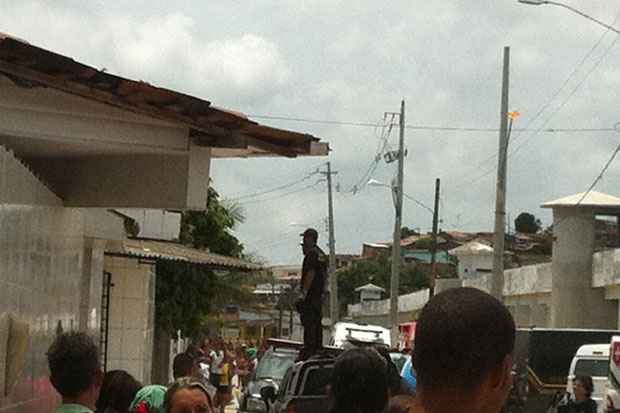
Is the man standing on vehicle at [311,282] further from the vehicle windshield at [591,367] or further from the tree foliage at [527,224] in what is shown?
the tree foliage at [527,224]

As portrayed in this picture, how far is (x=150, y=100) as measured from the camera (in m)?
11.6

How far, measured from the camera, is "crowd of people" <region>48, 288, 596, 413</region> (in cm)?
370

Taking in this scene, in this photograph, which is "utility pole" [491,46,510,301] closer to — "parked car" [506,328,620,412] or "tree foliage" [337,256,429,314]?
"parked car" [506,328,620,412]

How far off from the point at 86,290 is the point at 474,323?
50.9 ft

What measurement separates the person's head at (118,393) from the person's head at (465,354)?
5.20 metres

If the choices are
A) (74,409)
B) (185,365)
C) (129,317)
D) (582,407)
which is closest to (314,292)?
(185,365)

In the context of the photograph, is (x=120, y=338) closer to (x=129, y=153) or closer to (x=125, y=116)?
(x=129, y=153)

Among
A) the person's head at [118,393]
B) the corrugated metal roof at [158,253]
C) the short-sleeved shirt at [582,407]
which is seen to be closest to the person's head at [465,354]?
the person's head at [118,393]

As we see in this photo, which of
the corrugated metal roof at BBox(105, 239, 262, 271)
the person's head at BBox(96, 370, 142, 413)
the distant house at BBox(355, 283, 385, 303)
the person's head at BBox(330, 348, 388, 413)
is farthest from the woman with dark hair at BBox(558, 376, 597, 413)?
the distant house at BBox(355, 283, 385, 303)

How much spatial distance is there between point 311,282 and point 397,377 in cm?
278

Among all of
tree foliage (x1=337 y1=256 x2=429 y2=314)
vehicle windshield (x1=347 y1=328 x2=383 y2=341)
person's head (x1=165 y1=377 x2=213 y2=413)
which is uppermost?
tree foliage (x1=337 y1=256 x2=429 y2=314)

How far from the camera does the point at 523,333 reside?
3384cm

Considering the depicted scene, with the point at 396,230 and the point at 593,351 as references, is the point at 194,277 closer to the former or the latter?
the point at 593,351

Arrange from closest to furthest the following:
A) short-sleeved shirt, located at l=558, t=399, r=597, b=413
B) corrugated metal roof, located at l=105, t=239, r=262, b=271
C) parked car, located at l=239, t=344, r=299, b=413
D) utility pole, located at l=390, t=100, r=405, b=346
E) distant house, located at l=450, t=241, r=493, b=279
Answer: short-sleeved shirt, located at l=558, t=399, r=597, b=413, corrugated metal roof, located at l=105, t=239, r=262, b=271, parked car, located at l=239, t=344, r=299, b=413, utility pole, located at l=390, t=100, r=405, b=346, distant house, located at l=450, t=241, r=493, b=279
